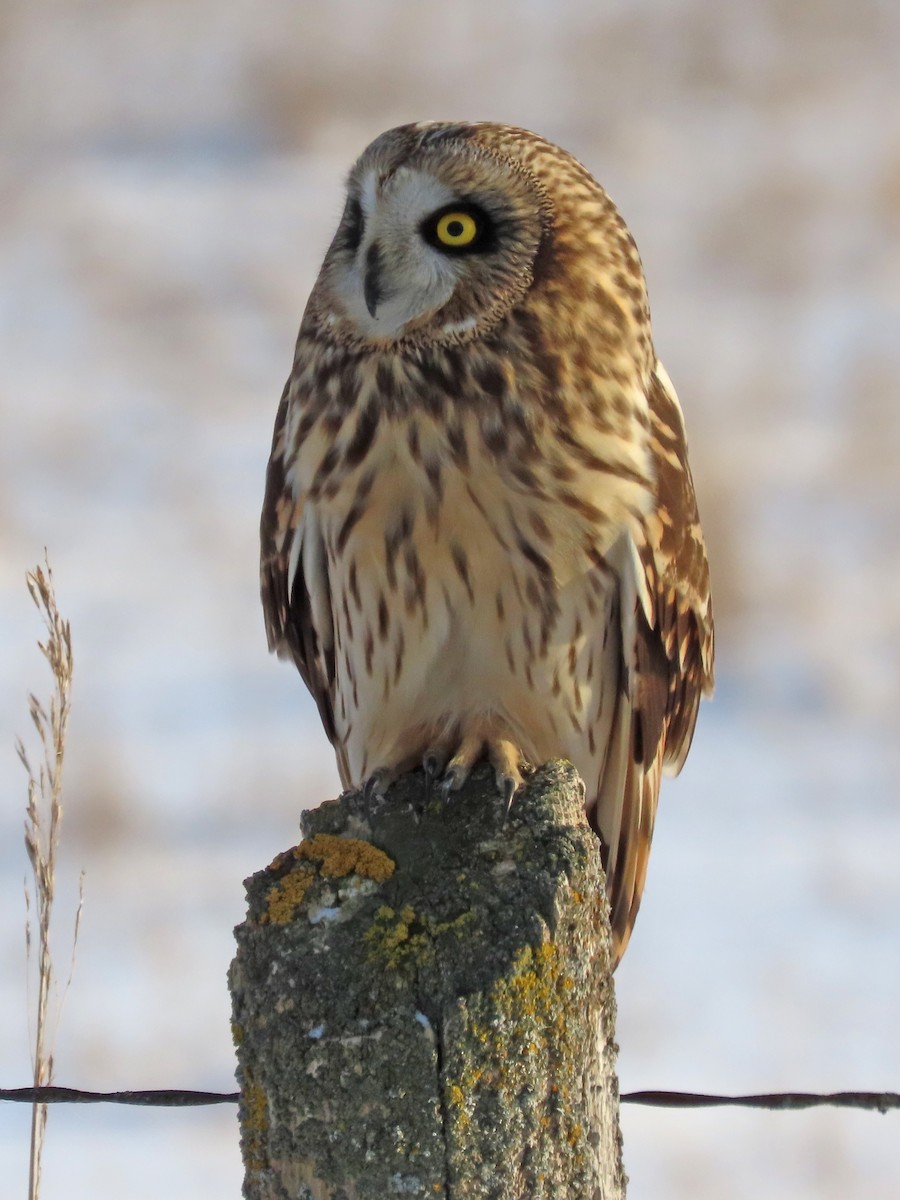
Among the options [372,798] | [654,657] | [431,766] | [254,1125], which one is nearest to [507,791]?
[372,798]

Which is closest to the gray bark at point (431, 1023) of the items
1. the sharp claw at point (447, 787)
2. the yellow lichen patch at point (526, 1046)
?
the yellow lichen patch at point (526, 1046)

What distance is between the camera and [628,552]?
263cm

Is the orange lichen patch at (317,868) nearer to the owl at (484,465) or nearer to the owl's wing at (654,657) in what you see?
the owl at (484,465)

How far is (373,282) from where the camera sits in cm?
265

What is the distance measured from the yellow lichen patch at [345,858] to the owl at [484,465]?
2.84 feet

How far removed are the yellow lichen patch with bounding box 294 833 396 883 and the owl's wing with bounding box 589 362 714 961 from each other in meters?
1.17

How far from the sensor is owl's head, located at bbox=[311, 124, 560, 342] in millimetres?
2645

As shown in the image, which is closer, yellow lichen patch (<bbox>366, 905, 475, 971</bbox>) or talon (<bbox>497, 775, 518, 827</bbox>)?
yellow lichen patch (<bbox>366, 905, 475, 971</bbox>)

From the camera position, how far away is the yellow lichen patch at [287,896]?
153cm

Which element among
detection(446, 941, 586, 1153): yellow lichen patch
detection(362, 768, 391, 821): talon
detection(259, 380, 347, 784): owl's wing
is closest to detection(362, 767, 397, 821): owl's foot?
detection(362, 768, 391, 821): talon

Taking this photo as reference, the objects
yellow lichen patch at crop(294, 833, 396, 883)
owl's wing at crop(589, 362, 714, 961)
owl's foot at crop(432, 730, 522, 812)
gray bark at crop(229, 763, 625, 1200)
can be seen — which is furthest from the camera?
owl's wing at crop(589, 362, 714, 961)

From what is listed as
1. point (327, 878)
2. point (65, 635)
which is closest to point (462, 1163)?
point (327, 878)

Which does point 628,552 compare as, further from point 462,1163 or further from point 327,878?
point 462,1163

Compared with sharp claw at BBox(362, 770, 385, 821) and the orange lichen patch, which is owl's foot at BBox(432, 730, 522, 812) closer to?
sharp claw at BBox(362, 770, 385, 821)
